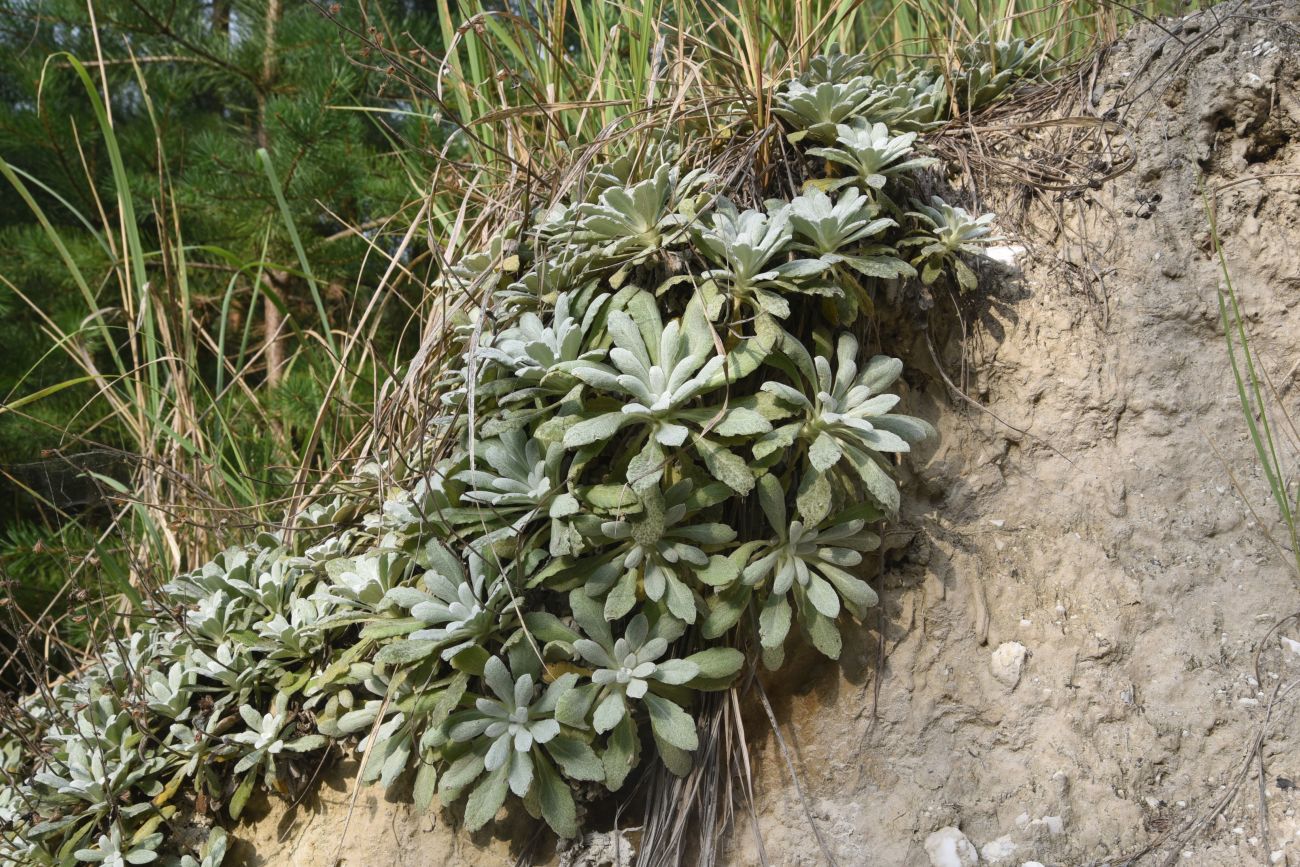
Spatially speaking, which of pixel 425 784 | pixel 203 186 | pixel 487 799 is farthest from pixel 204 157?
pixel 487 799

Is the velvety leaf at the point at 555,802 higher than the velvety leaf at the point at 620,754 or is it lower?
lower

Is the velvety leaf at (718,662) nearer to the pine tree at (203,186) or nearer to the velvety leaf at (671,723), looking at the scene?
the velvety leaf at (671,723)

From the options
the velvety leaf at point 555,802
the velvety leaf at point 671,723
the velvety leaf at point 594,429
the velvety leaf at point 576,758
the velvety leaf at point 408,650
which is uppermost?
the velvety leaf at point 594,429

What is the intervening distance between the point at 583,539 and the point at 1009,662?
89 centimetres

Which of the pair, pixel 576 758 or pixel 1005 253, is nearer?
pixel 576 758

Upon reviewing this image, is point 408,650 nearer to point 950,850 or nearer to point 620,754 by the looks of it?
point 620,754

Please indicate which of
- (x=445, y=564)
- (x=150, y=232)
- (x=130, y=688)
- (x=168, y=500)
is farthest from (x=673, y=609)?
(x=150, y=232)

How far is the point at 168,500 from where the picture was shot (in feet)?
8.58

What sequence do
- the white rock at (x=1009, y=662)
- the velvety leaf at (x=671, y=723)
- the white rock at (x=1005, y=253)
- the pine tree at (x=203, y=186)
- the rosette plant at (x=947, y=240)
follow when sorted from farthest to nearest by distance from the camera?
the pine tree at (x=203, y=186), the white rock at (x=1005, y=253), the rosette plant at (x=947, y=240), the white rock at (x=1009, y=662), the velvety leaf at (x=671, y=723)

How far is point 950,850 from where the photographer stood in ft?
5.24

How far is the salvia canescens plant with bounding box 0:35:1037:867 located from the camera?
161 cm

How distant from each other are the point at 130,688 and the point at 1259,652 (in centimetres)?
234

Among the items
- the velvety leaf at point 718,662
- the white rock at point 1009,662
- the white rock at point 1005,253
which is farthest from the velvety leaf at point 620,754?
the white rock at point 1005,253

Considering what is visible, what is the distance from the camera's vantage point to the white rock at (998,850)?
160cm
